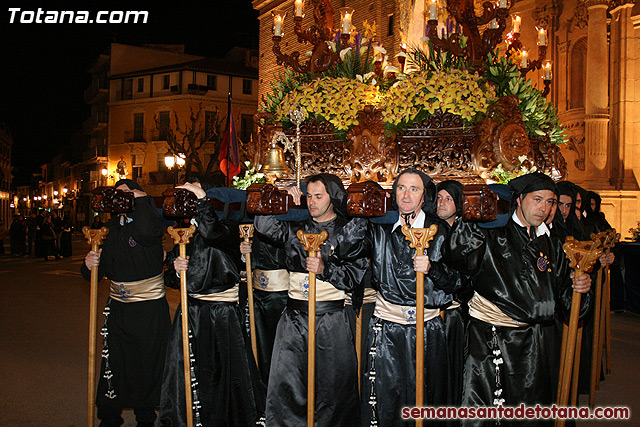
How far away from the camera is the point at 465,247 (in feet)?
11.5

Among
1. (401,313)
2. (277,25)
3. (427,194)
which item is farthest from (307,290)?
(277,25)

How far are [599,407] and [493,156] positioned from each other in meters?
2.54

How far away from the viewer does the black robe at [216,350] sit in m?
4.16

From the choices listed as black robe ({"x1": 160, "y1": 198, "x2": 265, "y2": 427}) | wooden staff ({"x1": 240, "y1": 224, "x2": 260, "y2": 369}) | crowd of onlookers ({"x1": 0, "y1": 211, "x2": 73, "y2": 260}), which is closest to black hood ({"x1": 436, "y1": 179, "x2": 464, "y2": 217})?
black robe ({"x1": 160, "y1": 198, "x2": 265, "y2": 427})

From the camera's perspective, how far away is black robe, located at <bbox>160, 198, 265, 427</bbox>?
416 cm

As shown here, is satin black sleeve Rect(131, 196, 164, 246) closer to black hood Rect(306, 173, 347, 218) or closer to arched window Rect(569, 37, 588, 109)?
black hood Rect(306, 173, 347, 218)

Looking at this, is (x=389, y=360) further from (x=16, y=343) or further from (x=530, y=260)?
(x=16, y=343)

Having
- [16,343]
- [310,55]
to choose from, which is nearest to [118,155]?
[16,343]

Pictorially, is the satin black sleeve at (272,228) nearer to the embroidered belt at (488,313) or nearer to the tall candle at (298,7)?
the embroidered belt at (488,313)

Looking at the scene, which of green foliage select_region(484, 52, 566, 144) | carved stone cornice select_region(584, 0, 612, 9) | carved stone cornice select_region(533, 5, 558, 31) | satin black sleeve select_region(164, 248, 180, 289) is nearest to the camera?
satin black sleeve select_region(164, 248, 180, 289)

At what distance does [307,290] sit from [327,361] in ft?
1.72

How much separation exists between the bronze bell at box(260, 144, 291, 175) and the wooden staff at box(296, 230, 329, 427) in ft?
4.29

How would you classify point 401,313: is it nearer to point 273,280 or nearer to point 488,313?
point 488,313

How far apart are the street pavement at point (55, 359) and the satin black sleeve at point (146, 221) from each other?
163 cm
